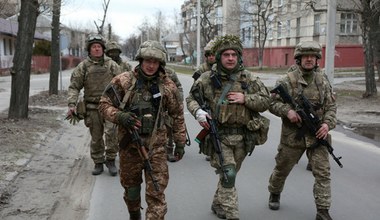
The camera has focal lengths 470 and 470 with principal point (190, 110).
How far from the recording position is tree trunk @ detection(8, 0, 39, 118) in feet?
35.0

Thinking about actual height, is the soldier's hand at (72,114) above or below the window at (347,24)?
below

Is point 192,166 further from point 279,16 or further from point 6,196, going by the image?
point 279,16

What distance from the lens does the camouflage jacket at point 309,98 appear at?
493 cm

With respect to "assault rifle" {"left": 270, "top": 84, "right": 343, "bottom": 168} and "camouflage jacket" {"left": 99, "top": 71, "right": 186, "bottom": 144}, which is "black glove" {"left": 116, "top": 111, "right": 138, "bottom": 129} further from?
"assault rifle" {"left": 270, "top": 84, "right": 343, "bottom": 168}

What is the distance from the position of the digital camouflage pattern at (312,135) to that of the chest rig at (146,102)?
142 cm

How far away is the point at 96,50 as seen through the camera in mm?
6746

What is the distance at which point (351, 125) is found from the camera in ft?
39.0

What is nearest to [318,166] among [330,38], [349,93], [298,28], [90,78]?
[90,78]

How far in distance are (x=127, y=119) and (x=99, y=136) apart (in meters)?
3.03

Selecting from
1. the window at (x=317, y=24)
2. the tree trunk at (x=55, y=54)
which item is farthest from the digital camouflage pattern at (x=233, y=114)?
the window at (x=317, y=24)

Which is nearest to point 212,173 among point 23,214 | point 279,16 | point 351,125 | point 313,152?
point 313,152

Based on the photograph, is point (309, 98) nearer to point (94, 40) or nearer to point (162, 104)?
point (162, 104)

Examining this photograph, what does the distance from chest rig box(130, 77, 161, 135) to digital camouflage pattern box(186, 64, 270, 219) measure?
455mm

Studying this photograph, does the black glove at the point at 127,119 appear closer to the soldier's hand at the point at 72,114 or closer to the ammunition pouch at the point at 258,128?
the ammunition pouch at the point at 258,128
